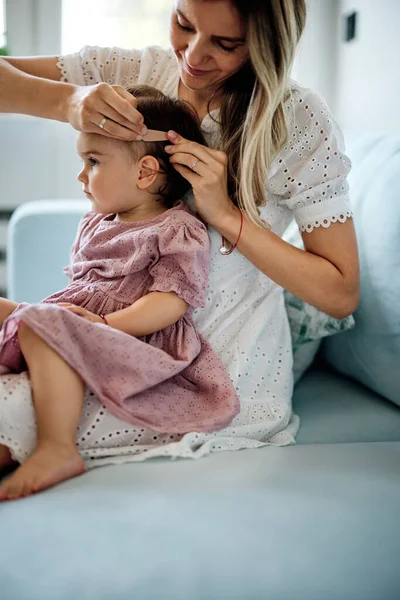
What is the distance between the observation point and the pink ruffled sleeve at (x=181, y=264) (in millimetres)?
1086

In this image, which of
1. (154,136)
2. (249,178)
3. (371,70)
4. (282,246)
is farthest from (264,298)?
(371,70)

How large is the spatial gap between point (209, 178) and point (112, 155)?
18 cm

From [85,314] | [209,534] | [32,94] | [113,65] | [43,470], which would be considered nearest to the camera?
[209,534]

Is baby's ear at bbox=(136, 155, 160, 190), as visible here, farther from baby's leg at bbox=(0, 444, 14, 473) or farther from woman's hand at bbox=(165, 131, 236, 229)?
baby's leg at bbox=(0, 444, 14, 473)

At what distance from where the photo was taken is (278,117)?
117 cm

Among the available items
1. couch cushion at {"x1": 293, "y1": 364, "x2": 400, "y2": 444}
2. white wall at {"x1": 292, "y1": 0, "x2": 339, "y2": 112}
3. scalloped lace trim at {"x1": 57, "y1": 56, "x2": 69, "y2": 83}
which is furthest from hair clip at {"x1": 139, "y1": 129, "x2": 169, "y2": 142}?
white wall at {"x1": 292, "y1": 0, "x2": 339, "y2": 112}

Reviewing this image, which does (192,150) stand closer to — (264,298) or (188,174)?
(188,174)

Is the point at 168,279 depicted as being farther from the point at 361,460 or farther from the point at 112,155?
the point at 361,460

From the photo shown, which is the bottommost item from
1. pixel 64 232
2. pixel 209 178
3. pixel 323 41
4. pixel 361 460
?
pixel 361 460

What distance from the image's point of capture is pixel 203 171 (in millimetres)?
1136

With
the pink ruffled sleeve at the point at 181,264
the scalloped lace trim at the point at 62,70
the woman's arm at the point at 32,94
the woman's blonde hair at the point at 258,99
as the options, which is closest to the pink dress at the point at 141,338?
the pink ruffled sleeve at the point at 181,264

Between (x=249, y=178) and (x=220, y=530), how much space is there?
0.59m

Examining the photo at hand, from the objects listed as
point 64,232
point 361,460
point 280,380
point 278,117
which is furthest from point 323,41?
point 361,460

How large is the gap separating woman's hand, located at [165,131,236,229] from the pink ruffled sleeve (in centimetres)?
5
